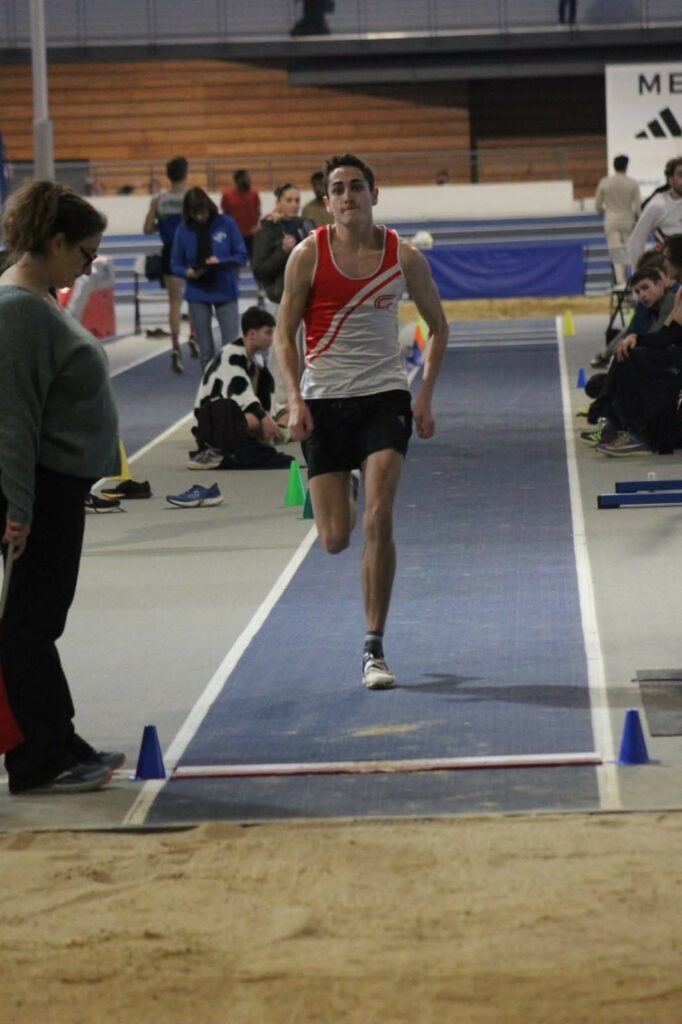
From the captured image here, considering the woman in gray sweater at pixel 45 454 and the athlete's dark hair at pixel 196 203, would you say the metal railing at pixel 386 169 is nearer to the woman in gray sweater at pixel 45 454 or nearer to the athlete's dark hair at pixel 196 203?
the athlete's dark hair at pixel 196 203

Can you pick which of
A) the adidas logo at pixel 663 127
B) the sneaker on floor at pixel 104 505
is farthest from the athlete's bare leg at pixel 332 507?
the adidas logo at pixel 663 127

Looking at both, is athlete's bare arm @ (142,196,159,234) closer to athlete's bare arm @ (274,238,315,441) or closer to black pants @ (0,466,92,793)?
athlete's bare arm @ (274,238,315,441)

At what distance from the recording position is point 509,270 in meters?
26.6

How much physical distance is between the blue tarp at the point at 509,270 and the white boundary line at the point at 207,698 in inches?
700

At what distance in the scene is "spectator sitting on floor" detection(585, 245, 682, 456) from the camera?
39.0 feet

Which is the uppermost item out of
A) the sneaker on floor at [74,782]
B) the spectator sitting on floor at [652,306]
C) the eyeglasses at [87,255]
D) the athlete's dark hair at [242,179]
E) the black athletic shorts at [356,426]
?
the athlete's dark hair at [242,179]

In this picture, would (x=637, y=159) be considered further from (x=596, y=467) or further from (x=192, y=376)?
(x=596, y=467)

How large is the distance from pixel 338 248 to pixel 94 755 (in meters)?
2.18

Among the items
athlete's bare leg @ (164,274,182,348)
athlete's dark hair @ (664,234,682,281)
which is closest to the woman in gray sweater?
athlete's dark hair @ (664,234,682,281)

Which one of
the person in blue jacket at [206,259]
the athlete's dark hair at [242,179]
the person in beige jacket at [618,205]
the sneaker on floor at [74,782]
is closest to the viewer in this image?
the sneaker on floor at [74,782]

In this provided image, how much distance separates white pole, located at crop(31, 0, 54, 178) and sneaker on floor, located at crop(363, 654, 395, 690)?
35.9 ft

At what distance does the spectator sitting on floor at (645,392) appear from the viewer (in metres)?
11.9

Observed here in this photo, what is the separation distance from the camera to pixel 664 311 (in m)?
12.6

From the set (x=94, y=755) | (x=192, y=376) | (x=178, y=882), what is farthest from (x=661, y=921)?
(x=192, y=376)
